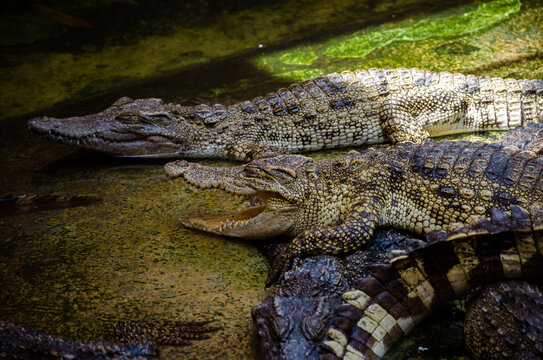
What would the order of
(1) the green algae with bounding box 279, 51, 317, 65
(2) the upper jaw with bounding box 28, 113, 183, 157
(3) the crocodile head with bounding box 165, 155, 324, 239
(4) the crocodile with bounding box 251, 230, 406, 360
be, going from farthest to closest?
(1) the green algae with bounding box 279, 51, 317, 65 < (2) the upper jaw with bounding box 28, 113, 183, 157 < (3) the crocodile head with bounding box 165, 155, 324, 239 < (4) the crocodile with bounding box 251, 230, 406, 360

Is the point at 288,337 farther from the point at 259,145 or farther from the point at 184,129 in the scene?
the point at 184,129

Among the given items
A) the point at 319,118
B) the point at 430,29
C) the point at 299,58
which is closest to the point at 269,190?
the point at 319,118

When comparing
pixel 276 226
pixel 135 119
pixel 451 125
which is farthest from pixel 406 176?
pixel 135 119

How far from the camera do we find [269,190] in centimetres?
372

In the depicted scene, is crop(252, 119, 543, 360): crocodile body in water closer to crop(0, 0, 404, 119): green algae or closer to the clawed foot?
the clawed foot

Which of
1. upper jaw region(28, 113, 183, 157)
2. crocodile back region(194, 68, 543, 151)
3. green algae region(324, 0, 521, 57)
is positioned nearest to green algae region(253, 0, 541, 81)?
green algae region(324, 0, 521, 57)

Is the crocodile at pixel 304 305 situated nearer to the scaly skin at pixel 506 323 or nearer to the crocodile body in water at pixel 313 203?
the crocodile body in water at pixel 313 203

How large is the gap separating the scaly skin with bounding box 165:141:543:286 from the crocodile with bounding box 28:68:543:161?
49.4 inches

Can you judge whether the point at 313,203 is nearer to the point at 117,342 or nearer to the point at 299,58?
the point at 117,342

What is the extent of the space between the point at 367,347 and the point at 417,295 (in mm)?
361

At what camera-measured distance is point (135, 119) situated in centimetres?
527

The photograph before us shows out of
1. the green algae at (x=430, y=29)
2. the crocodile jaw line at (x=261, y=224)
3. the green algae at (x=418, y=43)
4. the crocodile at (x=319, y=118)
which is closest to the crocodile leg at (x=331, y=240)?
the crocodile jaw line at (x=261, y=224)

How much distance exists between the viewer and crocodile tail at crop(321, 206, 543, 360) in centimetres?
257

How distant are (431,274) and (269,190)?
53.3 inches
